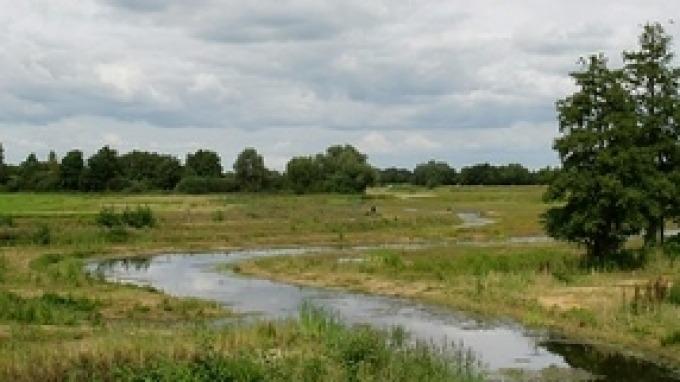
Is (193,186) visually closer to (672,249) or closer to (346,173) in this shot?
(346,173)

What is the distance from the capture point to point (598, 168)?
134ft

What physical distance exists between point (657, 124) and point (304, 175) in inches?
4790

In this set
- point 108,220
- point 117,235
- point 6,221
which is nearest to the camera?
point 117,235

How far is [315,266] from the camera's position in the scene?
48750 millimetres

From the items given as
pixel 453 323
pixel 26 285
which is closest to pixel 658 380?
pixel 453 323

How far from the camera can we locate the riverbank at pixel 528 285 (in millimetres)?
27469

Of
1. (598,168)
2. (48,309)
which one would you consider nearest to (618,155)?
(598,168)

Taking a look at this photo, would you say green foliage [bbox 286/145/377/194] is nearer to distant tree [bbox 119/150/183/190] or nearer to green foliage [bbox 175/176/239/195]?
green foliage [bbox 175/176/239/195]

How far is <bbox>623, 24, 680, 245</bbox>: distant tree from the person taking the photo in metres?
40.9

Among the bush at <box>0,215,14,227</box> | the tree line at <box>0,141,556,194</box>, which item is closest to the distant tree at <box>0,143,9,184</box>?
the tree line at <box>0,141,556,194</box>

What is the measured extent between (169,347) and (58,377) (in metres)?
2.44

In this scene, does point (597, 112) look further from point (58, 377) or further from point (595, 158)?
point (58, 377)

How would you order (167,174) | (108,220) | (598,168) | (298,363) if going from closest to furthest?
(298,363)
(598,168)
(108,220)
(167,174)

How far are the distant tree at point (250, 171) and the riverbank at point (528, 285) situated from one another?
4392 inches
